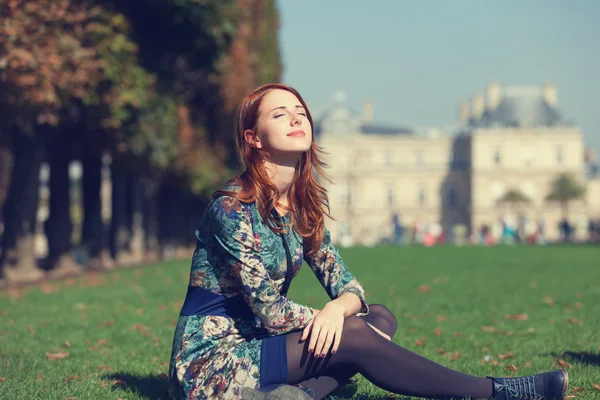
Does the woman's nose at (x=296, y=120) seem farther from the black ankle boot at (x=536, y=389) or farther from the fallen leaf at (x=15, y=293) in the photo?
the fallen leaf at (x=15, y=293)

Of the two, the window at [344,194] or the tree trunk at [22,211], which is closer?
the tree trunk at [22,211]

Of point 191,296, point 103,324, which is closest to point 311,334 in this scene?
point 191,296

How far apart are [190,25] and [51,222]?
496 cm

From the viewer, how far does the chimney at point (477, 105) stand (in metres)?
89.9

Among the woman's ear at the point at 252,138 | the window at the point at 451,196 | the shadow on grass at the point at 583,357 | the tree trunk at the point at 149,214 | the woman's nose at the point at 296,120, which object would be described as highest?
the woman's nose at the point at 296,120

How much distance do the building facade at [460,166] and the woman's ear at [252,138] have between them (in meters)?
73.7

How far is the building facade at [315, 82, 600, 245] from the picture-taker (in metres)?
80.9

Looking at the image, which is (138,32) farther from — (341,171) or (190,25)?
(341,171)

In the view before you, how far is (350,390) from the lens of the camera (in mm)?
4547

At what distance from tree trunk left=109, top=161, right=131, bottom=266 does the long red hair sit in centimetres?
1860

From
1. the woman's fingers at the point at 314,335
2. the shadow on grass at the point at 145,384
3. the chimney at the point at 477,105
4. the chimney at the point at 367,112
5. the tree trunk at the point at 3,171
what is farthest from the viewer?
the chimney at the point at 367,112

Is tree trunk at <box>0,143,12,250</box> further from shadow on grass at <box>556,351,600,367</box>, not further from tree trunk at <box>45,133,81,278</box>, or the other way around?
shadow on grass at <box>556,351,600,367</box>

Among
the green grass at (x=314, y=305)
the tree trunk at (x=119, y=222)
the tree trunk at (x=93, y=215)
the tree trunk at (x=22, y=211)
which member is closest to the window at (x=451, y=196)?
the tree trunk at (x=119, y=222)

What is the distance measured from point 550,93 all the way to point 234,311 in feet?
275
